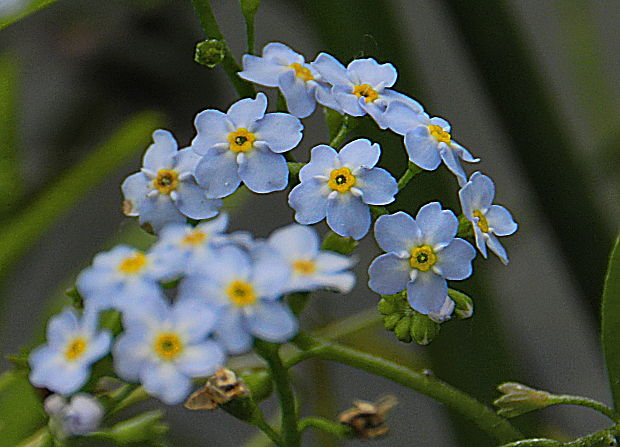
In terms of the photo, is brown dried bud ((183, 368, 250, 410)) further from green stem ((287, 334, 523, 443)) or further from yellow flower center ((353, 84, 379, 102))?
yellow flower center ((353, 84, 379, 102))

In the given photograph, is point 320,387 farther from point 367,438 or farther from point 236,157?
point 236,157

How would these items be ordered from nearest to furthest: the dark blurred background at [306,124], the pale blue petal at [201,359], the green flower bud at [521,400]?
the pale blue petal at [201,359]
the green flower bud at [521,400]
the dark blurred background at [306,124]

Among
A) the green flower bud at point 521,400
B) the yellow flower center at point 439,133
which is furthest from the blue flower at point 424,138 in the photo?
the green flower bud at point 521,400

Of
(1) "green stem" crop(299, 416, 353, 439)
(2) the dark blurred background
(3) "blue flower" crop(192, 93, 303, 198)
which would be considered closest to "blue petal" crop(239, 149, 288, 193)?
(3) "blue flower" crop(192, 93, 303, 198)

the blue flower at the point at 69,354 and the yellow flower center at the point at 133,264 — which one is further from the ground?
the yellow flower center at the point at 133,264

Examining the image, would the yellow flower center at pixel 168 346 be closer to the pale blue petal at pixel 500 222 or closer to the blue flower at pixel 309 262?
the blue flower at pixel 309 262

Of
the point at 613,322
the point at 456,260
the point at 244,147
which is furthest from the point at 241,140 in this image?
the point at 613,322

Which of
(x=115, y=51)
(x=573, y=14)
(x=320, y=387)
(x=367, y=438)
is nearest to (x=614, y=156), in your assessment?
(x=573, y=14)
